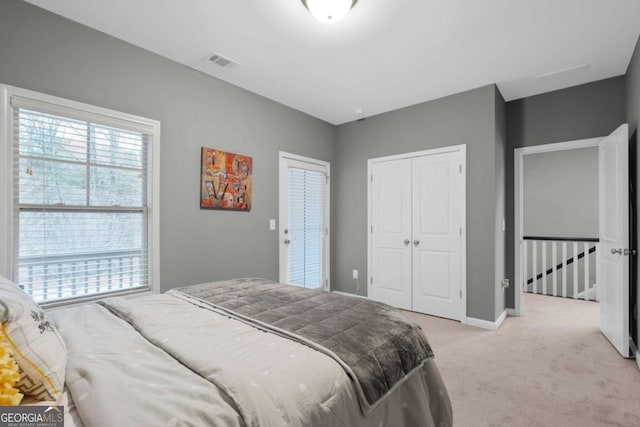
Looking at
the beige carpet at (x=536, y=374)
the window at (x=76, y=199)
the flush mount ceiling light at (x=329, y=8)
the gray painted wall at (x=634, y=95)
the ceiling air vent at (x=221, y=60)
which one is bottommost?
the beige carpet at (x=536, y=374)

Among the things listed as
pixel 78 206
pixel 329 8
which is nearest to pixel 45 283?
pixel 78 206

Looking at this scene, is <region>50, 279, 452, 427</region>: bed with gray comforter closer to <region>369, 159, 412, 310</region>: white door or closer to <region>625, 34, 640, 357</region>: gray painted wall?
<region>369, 159, 412, 310</region>: white door

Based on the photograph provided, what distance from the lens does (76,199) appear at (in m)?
2.33

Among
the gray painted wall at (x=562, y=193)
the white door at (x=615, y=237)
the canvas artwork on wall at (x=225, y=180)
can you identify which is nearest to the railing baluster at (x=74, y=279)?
the canvas artwork on wall at (x=225, y=180)

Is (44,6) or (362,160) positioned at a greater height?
(44,6)

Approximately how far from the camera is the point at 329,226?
15.5 feet

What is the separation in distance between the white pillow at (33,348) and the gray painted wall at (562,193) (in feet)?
21.7

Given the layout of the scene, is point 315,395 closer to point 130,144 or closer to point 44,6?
point 130,144

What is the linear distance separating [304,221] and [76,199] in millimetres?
2572

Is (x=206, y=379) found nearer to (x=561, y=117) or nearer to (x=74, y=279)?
(x=74, y=279)

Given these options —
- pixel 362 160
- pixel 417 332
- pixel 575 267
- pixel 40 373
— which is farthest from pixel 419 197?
pixel 40 373

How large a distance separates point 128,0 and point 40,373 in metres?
2.38

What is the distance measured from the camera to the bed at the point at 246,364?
830 mm

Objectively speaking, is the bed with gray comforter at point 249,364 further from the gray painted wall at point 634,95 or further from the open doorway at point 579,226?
the gray painted wall at point 634,95
